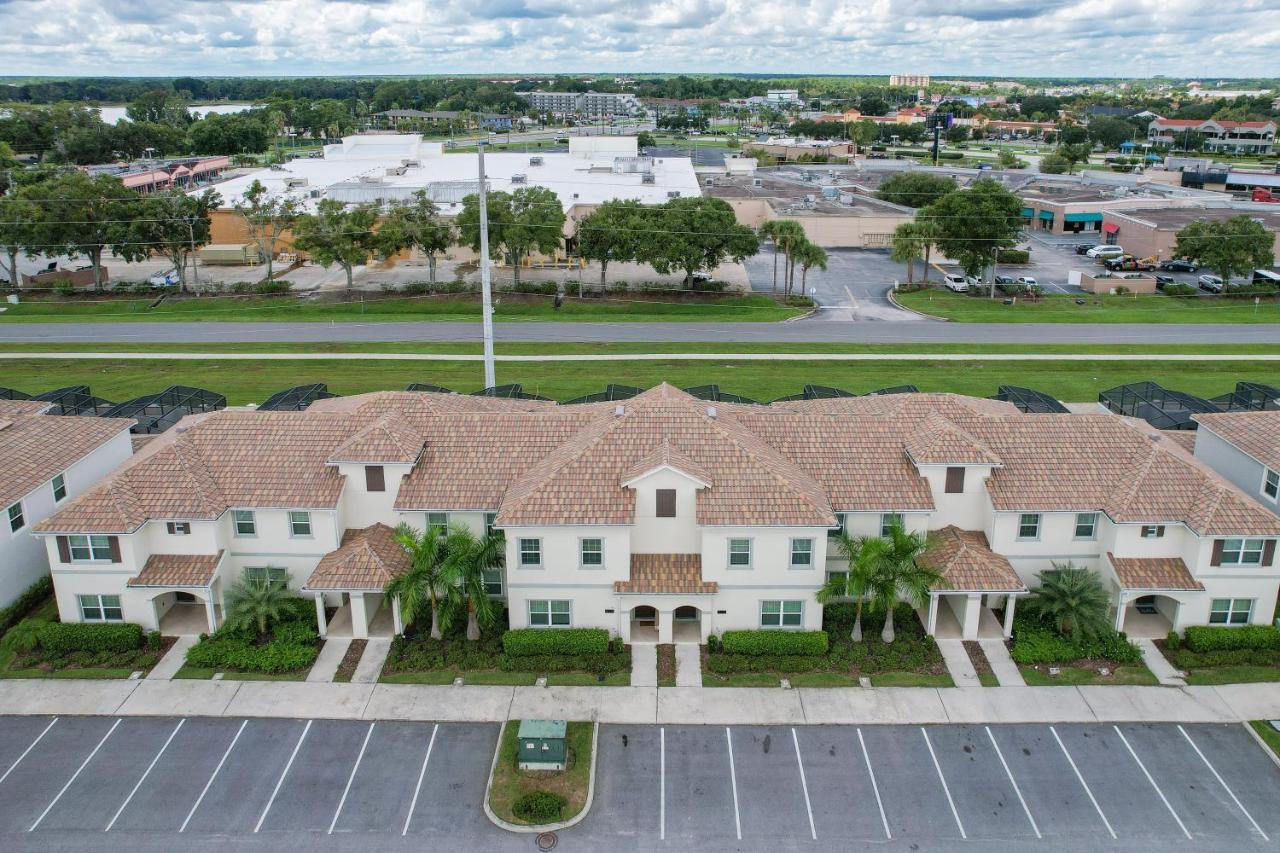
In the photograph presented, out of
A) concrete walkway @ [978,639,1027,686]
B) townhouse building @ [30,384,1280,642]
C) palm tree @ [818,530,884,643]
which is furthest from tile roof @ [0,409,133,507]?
concrete walkway @ [978,639,1027,686]

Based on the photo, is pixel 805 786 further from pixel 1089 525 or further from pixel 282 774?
pixel 1089 525

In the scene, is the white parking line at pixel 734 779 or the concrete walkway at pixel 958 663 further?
the concrete walkway at pixel 958 663

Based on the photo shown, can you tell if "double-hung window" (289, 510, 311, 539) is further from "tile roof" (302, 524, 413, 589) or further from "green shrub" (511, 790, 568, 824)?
"green shrub" (511, 790, 568, 824)

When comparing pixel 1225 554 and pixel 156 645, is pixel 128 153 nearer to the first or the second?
pixel 156 645

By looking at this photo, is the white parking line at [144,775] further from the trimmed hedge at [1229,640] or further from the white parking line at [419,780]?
the trimmed hedge at [1229,640]

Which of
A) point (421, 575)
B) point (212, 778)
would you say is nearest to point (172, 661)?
point (212, 778)

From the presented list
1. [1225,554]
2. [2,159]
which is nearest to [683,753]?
[1225,554]

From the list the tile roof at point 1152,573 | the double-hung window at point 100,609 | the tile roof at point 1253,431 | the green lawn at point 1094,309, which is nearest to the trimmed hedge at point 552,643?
the double-hung window at point 100,609
